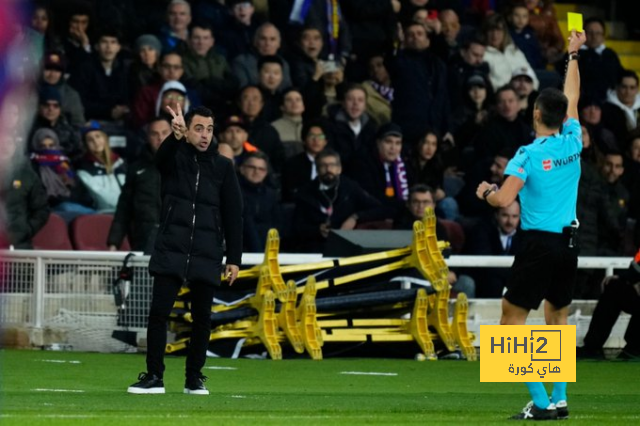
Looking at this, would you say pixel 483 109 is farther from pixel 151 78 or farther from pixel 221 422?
pixel 221 422

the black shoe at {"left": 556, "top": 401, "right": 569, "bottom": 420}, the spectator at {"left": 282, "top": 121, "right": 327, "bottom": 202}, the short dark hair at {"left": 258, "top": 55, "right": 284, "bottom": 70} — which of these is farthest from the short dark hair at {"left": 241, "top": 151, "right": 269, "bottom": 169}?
the black shoe at {"left": 556, "top": 401, "right": 569, "bottom": 420}

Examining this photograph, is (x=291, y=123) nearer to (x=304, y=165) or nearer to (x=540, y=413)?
(x=304, y=165)

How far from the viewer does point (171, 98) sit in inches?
725

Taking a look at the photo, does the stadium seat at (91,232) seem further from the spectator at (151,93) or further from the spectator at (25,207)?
the spectator at (151,93)

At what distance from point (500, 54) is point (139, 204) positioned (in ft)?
26.3

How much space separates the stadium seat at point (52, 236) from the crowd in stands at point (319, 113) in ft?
0.80

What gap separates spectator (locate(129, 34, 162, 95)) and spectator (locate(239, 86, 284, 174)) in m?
1.17

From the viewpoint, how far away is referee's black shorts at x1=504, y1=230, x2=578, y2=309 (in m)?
9.25

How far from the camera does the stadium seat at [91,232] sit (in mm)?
17344

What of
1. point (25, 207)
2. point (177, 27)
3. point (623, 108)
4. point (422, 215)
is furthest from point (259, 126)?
point (623, 108)

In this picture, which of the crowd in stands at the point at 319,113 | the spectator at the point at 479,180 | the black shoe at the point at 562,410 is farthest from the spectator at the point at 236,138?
the black shoe at the point at 562,410

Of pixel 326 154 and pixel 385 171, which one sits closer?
pixel 326 154

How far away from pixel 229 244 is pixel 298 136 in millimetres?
8612

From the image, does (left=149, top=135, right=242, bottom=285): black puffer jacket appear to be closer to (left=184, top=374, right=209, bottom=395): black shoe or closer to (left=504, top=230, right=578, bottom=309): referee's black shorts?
(left=184, top=374, right=209, bottom=395): black shoe
